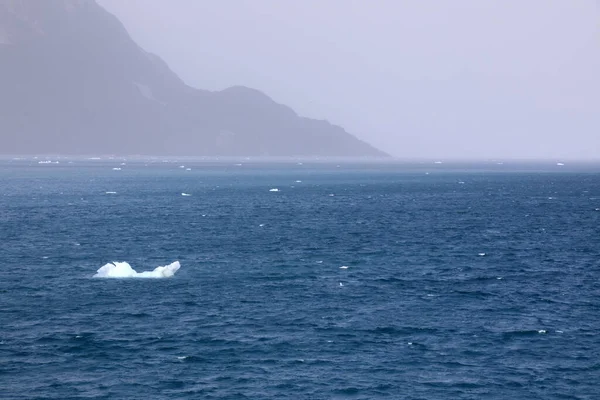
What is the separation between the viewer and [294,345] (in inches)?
1283

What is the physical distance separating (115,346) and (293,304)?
1028 cm

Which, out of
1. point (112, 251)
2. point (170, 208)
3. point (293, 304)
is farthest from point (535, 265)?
point (170, 208)

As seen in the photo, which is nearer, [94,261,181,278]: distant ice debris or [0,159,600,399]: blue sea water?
[0,159,600,399]: blue sea water

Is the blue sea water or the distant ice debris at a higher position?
the distant ice debris

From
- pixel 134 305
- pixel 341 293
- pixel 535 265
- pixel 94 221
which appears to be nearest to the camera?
pixel 134 305

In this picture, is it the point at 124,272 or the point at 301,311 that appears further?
the point at 124,272

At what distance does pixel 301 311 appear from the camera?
38.2 m

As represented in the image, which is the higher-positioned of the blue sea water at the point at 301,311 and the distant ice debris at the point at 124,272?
the distant ice debris at the point at 124,272

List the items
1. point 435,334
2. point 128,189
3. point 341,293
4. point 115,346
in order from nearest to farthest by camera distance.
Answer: point 115,346 → point 435,334 → point 341,293 → point 128,189

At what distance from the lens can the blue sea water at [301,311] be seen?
93.9ft

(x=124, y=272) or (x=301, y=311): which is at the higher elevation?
(x=124, y=272)

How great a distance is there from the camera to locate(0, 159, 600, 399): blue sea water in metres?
28.6

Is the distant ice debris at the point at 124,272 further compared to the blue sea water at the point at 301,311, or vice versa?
the distant ice debris at the point at 124,272

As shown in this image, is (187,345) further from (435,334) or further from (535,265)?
(535,265)
